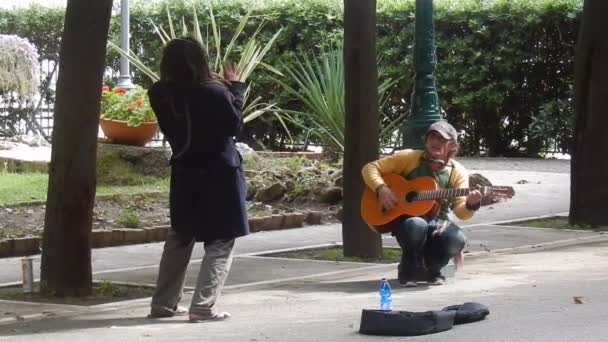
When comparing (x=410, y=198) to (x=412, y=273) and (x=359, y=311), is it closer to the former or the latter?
(x=412, y=273)

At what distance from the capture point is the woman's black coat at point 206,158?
29.2 ft

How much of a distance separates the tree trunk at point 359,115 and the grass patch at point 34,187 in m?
4.53

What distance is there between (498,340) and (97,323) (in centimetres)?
263

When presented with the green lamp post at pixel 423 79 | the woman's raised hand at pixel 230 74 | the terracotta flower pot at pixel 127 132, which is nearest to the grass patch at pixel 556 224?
the green lamp post at pixel 423 79

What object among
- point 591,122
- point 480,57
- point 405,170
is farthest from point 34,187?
point 480,57

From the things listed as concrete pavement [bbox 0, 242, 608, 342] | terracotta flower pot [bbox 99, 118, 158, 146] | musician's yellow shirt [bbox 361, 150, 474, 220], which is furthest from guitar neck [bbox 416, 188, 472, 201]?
terracotta flower pot [bbox 99, 118, 158, 146]

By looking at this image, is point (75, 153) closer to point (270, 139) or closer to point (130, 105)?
point (130, 105)

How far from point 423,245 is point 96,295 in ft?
8.12

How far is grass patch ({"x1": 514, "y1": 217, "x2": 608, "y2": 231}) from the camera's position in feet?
47.6

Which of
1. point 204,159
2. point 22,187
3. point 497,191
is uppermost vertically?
point 204,159

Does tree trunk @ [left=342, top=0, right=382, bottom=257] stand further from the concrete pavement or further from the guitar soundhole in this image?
the guitar soundhole

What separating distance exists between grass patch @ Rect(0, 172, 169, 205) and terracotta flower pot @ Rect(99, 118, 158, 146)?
0.96m

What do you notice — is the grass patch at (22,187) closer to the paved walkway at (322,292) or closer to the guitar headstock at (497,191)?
the paved walkway at (322,292)

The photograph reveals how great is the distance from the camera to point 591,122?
14477 millimetres
